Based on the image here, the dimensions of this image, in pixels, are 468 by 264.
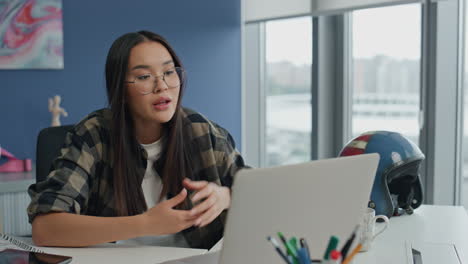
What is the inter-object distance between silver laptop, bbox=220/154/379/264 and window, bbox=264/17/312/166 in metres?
2.70

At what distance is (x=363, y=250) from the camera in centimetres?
135

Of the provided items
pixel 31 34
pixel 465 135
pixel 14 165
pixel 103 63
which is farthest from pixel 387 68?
pixel 14 165

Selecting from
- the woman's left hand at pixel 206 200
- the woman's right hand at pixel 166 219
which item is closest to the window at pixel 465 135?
the woman's left hand at pixel 206 200

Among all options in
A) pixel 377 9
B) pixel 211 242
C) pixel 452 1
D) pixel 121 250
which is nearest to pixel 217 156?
pixel 211 242

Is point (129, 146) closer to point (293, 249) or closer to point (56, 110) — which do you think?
point (293, 249)

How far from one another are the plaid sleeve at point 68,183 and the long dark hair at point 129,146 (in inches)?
3.3

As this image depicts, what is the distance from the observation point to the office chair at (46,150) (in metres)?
1.70

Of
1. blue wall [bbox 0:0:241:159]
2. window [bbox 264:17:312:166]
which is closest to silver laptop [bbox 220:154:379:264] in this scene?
blue wall [bbox 0:0:241:159]

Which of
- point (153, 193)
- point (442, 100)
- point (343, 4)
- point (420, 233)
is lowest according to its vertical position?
point (420, 233)

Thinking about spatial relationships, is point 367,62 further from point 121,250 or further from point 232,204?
point 232,204

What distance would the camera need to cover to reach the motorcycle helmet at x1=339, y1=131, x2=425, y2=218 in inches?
65.2

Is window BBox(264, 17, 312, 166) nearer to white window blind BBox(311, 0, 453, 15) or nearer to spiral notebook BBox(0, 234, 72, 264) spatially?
white window blind BBox(311, 0, 453, 15)

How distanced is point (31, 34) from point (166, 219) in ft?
6.93

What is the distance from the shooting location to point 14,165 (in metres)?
2.83
